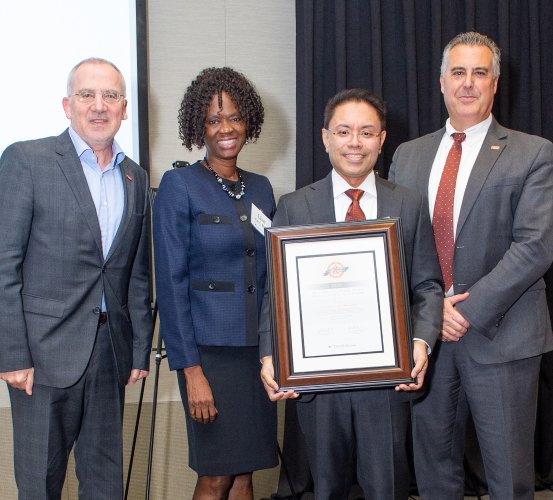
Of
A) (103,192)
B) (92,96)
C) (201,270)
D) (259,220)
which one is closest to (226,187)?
(259,220)

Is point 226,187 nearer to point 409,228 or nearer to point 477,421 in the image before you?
point 409,228

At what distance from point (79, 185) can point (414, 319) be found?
1119 millimetres

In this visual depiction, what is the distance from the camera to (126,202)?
2277 mm

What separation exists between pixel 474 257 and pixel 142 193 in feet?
3.84

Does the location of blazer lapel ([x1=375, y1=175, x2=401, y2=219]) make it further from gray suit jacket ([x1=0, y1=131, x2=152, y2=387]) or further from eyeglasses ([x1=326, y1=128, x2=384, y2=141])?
gray suit jacket ([x1=0, y1=131, x2=152, y2=387])

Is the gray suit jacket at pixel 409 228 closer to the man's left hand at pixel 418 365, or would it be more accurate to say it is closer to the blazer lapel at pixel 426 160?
the man's left hand at pixel 418 365

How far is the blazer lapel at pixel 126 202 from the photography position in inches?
87.2

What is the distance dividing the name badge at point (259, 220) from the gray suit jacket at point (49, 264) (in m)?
0.45

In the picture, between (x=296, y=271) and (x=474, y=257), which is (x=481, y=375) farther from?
(x=296, y=271)

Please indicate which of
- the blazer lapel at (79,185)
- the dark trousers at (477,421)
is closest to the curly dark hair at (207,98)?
the blazer lapel at (79,185)

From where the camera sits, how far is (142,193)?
239cm

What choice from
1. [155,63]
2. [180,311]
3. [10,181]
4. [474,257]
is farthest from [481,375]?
[155,63]

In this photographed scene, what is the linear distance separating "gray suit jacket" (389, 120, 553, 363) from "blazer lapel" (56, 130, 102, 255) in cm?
122

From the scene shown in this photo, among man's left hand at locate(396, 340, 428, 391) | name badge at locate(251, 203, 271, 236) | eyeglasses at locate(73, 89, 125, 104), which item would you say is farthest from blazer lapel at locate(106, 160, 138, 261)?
man's left hand at locate(396, 340, 428, 391)
